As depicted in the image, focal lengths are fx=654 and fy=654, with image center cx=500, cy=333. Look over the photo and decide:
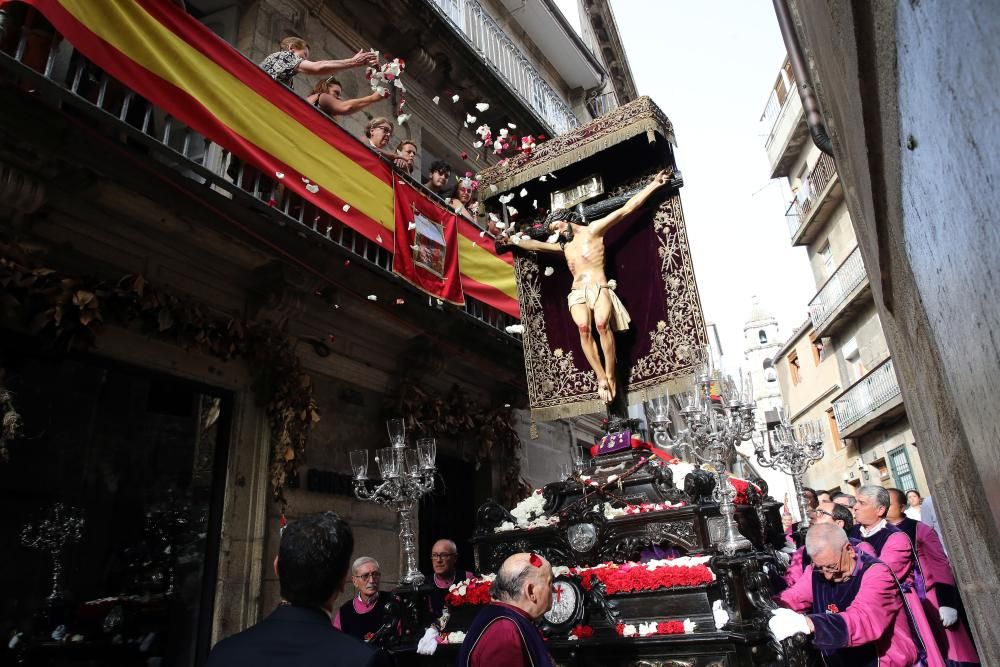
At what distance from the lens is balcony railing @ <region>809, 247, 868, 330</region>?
19.5 m

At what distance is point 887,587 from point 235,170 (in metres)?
5.50

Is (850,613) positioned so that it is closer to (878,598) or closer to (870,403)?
(878,598)

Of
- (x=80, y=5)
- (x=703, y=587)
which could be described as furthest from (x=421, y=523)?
(x=80, y=5)

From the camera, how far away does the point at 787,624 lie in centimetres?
307

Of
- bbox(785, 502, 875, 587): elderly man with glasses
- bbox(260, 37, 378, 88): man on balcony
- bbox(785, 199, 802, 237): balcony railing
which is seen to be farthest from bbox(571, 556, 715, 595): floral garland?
bbox(785, 199, 802, 237): balcony railing

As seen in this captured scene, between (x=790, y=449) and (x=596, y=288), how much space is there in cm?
255

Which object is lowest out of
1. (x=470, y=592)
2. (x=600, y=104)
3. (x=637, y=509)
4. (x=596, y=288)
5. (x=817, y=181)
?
(x=470, y=592)

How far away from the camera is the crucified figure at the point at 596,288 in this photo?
641cm

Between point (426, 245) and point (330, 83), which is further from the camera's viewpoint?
point (330, 83)

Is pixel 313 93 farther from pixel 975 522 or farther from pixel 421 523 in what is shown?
pixel 975 522

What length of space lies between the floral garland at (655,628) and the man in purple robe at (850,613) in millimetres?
767

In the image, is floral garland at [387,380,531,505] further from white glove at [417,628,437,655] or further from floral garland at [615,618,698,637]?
floral garland at [615,618,698,637]

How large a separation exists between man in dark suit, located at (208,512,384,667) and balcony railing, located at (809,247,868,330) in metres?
19.5

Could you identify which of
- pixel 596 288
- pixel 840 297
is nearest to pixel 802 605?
pixel 596 288
